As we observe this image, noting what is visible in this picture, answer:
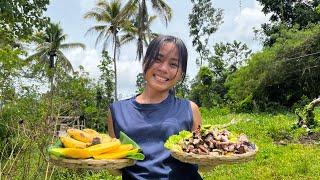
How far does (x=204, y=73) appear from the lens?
27.0 m

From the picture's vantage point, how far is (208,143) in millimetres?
2137

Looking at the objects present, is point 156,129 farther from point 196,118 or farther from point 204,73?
point 204,73

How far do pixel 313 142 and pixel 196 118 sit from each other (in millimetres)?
9015

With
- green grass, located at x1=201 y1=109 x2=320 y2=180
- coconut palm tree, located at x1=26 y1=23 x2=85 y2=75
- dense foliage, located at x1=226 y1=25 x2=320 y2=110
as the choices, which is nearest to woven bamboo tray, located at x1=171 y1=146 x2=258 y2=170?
green grass, located at x1=201 y1=109 x2=320 y2=180

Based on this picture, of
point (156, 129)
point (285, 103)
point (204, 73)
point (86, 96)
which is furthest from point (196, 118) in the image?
point (204, 73)

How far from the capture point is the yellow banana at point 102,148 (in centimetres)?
191

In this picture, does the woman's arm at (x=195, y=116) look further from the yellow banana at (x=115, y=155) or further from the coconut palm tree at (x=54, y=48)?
the coconut palm tree at (x=54, y=48)

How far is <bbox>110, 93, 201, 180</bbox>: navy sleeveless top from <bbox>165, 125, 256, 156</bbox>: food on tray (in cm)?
5

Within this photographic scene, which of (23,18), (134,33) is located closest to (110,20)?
(134,33)

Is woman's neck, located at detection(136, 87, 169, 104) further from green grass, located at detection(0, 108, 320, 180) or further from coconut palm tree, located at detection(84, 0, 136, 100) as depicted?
coconut palm tree, located at detection(84, 0, 136, 100)

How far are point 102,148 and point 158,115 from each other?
27 centimetres

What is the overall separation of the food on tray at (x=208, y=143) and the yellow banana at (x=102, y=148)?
197 millimetres

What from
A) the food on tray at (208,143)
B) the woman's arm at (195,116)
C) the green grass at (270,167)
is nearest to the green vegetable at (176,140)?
the food on tray at (208,143)

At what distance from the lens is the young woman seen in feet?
6.56
